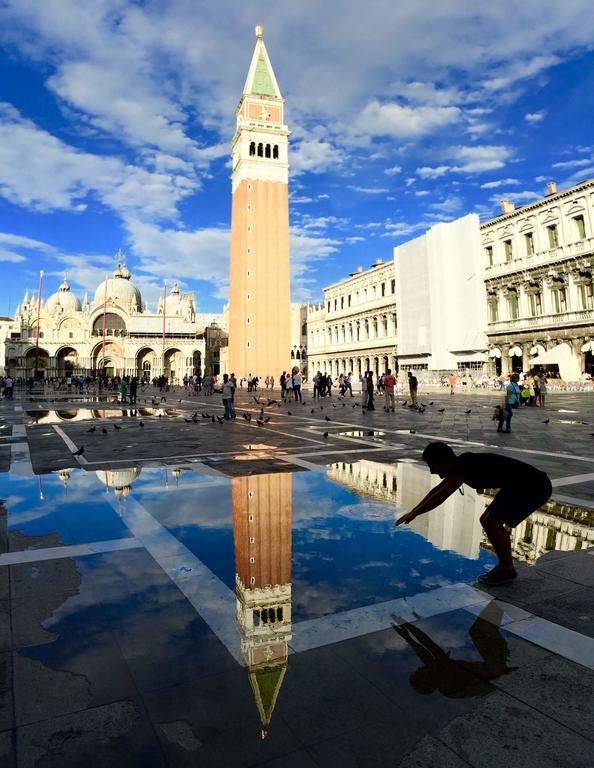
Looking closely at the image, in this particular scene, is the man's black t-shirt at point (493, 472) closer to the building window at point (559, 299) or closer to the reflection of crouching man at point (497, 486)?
the reflection of crouching man at point (497, 486)

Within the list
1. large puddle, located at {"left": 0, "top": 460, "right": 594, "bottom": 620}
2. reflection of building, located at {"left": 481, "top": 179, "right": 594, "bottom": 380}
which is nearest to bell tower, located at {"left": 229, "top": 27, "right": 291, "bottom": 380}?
reflection of building, located at {"left": 481, "top": 179, "right": 594, "bottom": 380}

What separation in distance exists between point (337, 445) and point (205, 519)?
5.63m

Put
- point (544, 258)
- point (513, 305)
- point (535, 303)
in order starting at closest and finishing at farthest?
1. point (544, 258)
2. point (535, 303)
3. point (513, 305)

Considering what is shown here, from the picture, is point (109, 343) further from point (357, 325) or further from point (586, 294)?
point (586, 294)

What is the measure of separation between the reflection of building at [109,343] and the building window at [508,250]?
4489 centimetres

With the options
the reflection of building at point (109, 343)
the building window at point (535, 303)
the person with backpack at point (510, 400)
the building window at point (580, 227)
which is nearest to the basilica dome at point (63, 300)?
the reflection of building at point (109, 343)

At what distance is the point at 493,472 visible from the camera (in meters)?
Answer: 3.51

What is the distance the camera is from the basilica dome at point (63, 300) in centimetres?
8531

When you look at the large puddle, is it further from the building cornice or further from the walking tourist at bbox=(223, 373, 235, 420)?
the building cornice

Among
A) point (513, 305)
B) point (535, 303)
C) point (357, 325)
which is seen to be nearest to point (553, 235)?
point (535, 303)

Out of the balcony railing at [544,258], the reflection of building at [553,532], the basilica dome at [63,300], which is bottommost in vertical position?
the reflection of building at [553,532]

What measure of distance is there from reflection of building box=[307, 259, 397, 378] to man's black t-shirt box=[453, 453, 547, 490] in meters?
47.9

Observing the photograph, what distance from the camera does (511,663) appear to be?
8.28ft

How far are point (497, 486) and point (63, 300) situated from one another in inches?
3697
